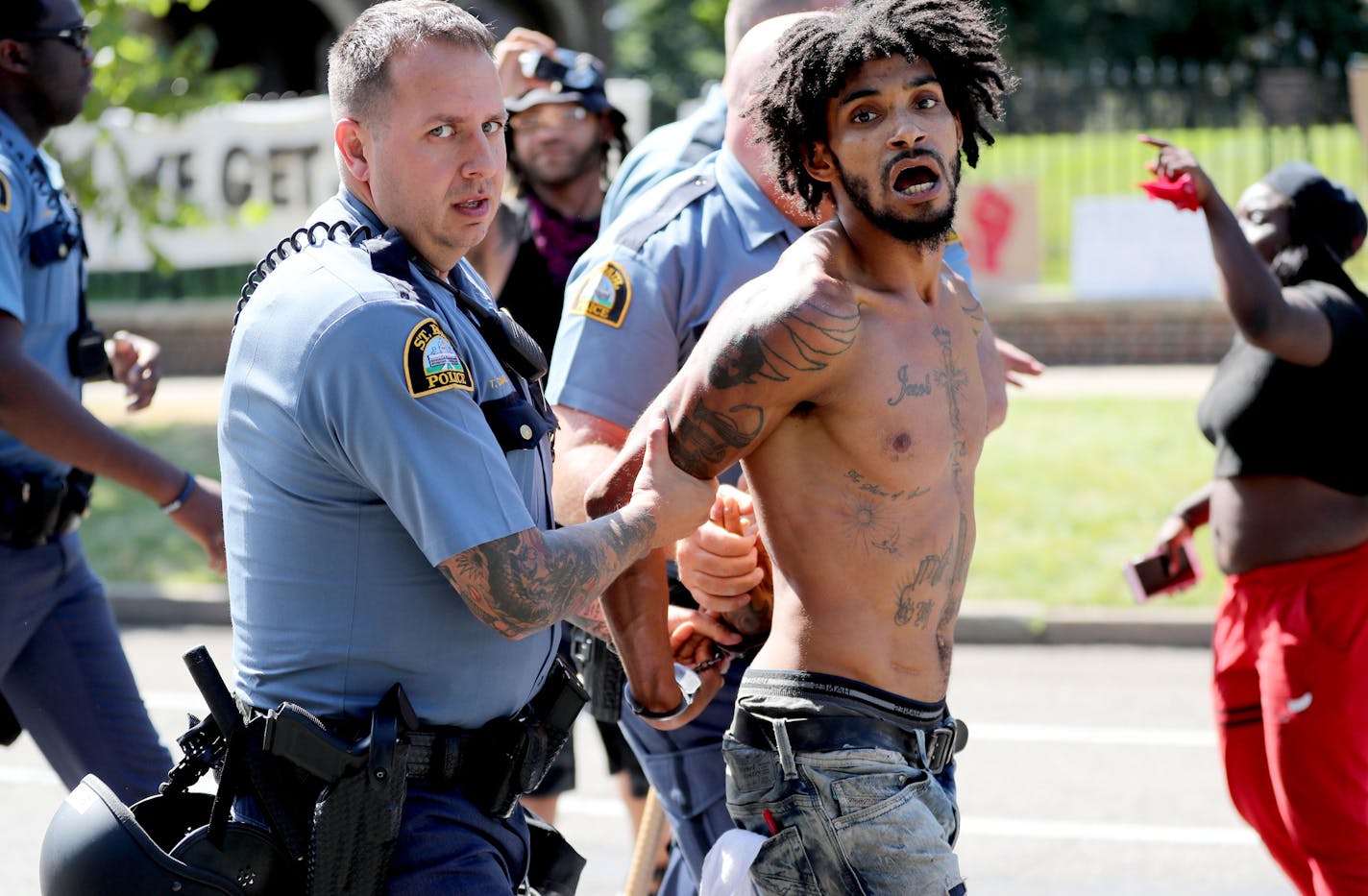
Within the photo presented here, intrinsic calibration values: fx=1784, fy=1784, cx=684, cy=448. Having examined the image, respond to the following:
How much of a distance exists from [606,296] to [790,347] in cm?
102

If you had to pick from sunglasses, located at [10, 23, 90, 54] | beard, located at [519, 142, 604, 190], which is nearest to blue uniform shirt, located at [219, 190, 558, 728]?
sunglasses, located at [10, 23, 90, 54]

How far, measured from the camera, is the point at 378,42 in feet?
9.11

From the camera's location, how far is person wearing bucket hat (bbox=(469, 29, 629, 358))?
217 inches

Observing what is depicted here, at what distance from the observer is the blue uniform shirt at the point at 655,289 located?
3.79 meters

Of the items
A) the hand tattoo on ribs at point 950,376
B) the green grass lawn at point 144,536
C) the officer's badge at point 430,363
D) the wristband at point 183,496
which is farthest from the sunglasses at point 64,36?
the green grass lawn at point 144,536

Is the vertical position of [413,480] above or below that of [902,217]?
below

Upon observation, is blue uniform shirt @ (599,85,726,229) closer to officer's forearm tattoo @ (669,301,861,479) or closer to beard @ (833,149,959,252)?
beard @ (833,149,959,252)

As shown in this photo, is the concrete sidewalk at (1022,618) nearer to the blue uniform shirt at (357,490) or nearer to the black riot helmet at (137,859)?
the blue uniform shirt at (357,490)

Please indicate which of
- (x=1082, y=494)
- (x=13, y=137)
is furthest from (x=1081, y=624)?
(x=13, y=137)

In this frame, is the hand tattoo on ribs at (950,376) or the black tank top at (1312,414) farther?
the black tank top at (1312,414)

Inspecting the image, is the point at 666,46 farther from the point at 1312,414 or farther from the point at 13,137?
the point at 13,137

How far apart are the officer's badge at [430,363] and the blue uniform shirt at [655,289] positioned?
1.13 metres

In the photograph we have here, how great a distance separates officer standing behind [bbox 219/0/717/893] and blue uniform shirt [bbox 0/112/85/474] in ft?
5.27

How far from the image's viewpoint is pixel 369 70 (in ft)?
9.12
